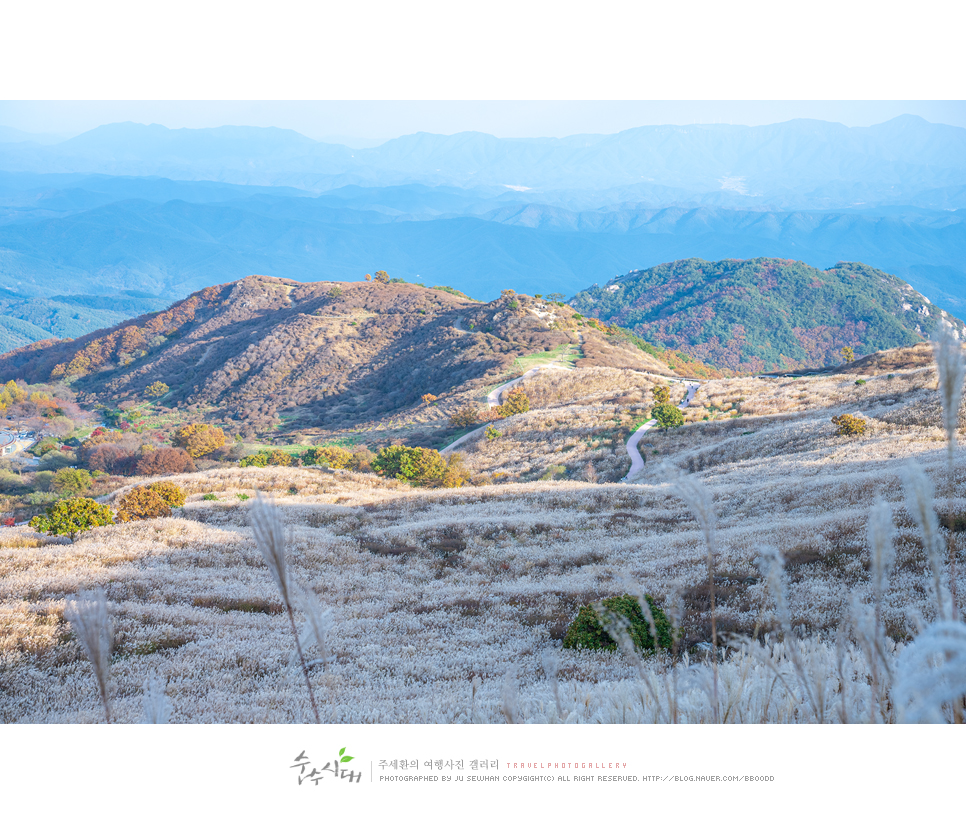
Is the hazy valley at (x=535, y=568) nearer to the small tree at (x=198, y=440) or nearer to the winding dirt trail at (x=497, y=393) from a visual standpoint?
the small tree at (x=198, y=440)

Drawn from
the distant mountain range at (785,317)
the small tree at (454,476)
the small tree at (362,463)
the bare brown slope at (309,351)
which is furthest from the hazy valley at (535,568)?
the distant mountain range at (785,317)

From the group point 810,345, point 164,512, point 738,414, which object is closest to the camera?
point 164,512

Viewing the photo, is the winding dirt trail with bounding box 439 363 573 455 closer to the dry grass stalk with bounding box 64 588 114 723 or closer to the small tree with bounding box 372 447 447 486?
the small tree with bounding box 372 447 447 486

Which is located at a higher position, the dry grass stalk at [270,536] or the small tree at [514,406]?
the dry grass stalk at [270,536]

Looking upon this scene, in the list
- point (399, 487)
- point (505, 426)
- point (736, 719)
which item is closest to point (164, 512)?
point (399, 487)

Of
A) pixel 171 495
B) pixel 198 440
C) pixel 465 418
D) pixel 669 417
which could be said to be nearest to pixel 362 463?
pixel 465 418

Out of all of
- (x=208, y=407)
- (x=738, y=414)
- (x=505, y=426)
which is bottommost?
(x=208, y=407)

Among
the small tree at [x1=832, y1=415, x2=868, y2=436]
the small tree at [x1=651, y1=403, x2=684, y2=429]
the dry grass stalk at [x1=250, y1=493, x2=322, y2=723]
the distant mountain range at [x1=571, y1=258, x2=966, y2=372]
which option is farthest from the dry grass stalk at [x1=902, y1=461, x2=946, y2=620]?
the distant mountain range at [x1=571, y1=258, x2=966, y2=372]
